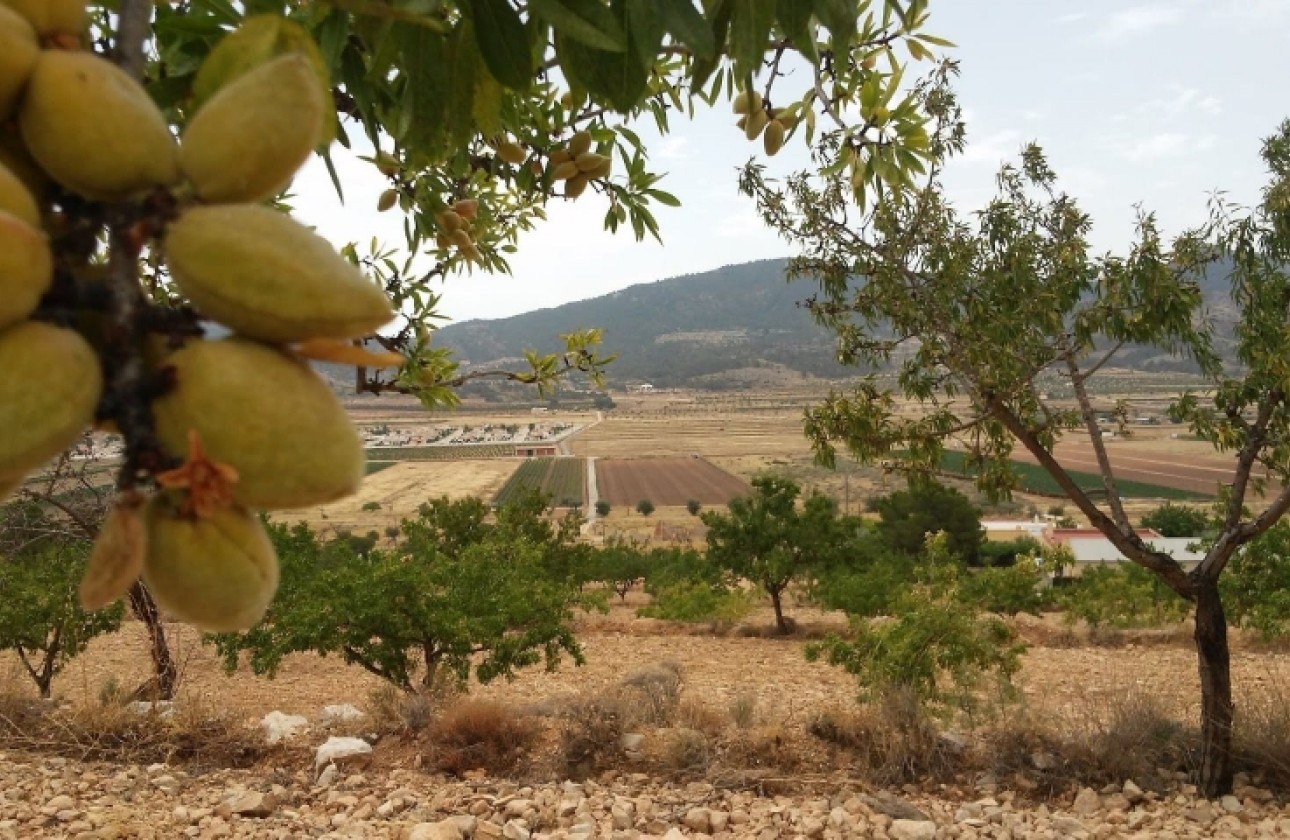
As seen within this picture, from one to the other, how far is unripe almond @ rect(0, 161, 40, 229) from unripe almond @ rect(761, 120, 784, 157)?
76.1 inches

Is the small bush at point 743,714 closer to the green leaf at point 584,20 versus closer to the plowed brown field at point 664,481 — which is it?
the green leaf at point 584,20

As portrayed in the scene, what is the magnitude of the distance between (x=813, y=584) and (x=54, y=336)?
21.6 m

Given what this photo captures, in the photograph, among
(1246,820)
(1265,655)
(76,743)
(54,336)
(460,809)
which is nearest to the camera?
(54,336)

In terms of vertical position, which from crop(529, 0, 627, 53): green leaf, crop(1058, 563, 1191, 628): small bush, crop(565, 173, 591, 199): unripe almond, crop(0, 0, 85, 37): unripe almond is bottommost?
crop(1058, 563, 1191, 628): small bush

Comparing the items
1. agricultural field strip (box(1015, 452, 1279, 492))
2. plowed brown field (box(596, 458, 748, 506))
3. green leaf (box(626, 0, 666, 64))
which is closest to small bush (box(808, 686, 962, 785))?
green leaf (box(626, 0, 666, 64))

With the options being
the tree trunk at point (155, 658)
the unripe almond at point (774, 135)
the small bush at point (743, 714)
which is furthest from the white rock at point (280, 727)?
the unripe almond at point (774, 135)

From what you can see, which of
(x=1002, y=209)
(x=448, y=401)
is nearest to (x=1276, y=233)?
(x=1002, y=209)

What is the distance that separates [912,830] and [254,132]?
5858mm

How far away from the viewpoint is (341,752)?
22.5ft

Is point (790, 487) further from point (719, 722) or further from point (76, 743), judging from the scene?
point (76, 743)

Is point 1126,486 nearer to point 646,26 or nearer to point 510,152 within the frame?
point 510,152

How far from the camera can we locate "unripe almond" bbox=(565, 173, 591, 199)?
2355mm

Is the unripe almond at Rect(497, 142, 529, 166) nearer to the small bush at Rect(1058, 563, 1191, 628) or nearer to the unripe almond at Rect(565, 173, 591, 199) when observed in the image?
the unripe almond at Rect(565, 173, 591, 199)

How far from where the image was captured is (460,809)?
582 cm
